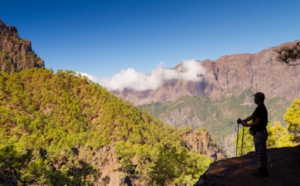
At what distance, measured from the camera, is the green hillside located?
8344 centimetres

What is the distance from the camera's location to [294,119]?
3388cm

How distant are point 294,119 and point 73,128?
10196cm

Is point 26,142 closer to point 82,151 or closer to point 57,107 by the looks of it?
point 82,151

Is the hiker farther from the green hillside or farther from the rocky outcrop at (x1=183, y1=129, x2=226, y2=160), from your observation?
the rocky outcrop at (x1=183, y1=129, x2=226, y2=160)

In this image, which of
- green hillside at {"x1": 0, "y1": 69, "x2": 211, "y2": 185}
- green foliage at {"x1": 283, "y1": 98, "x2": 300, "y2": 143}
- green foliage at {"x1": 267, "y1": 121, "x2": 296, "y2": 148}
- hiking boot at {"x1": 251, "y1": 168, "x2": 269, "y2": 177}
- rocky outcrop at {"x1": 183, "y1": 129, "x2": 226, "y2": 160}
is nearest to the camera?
hiking boot at {"x1": 251, "y1": 168, "x2": 269, "y2": 177}

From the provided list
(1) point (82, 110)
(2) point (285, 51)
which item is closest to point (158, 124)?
(1) point (82, 110)

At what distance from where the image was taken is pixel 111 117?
400 ft

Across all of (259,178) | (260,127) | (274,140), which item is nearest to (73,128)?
(274,140)

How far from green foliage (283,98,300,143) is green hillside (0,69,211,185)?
32.4 m

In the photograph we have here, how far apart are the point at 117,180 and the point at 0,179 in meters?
42.3

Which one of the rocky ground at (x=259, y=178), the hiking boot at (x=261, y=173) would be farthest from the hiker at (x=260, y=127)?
the rocky ground at (x=259, y=178)

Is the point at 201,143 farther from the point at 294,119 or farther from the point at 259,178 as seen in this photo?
the point at 259,178

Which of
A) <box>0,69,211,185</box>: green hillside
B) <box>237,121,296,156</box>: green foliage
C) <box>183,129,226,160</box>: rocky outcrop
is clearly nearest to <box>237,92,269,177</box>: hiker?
<box>237,121,296,156</box>: green foliage

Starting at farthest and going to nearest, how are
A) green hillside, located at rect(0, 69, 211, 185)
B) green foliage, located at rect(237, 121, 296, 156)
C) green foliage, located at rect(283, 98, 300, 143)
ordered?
1. green hillside, located at rect(0, 69, 211, 185)
2. green foliage, located at rect(237, 121, 296, 156)
3. green foliage, located at rect(283, 98, 300, 143)
